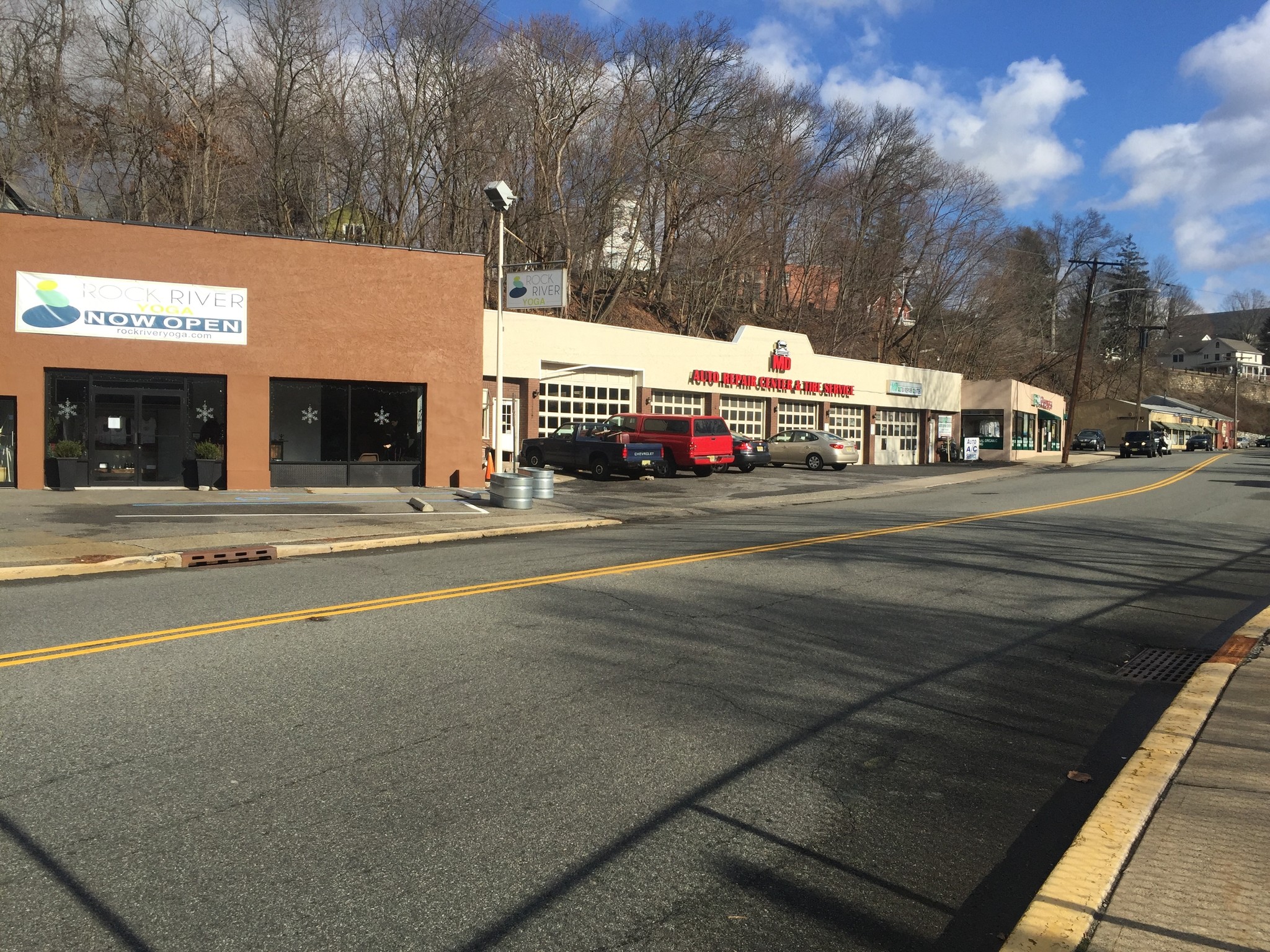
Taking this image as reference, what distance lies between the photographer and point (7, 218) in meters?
19.6

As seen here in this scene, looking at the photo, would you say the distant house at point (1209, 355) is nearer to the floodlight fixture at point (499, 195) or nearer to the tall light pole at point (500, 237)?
the tall light pole at point (500, 237)

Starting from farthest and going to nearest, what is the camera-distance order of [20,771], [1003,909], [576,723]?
[576,723] → [20,771] → [1003,909]

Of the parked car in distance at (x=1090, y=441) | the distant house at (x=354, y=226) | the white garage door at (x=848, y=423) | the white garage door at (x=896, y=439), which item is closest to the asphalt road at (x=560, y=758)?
the distant house at (x=354, y=226)

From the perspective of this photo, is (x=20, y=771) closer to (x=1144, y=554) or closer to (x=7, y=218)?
(x=1144, y=554)

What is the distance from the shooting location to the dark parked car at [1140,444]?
59656 millimetres

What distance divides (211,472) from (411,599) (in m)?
13.9

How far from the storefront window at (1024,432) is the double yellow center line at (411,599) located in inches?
1747

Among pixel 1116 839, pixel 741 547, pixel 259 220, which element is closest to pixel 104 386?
pixel 741 547

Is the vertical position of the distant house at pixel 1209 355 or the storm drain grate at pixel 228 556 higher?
the distant house at pixel 1209 355

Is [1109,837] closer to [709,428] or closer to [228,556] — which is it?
[228,556]

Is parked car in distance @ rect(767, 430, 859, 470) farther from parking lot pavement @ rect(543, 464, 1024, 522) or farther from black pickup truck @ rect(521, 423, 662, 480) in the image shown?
black pickup truck @ rect(521, 423, 662, 480)

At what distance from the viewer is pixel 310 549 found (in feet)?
44.8

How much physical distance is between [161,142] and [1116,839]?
3598cm

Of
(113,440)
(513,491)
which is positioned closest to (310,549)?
Result: (513,491)
